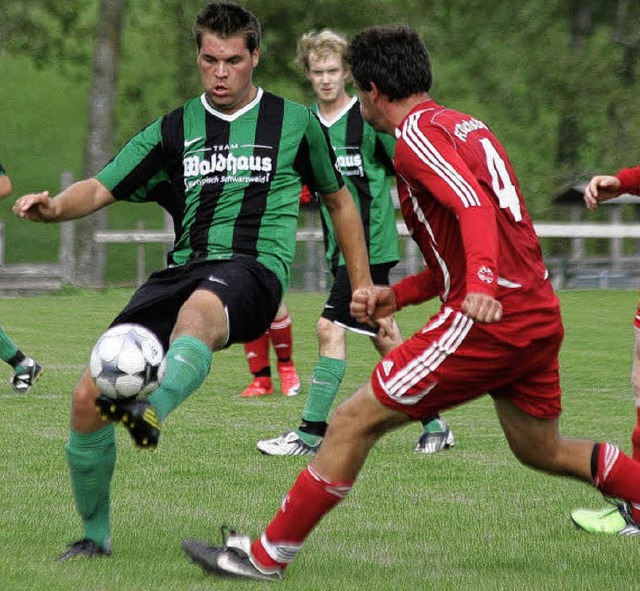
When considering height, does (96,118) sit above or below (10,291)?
above

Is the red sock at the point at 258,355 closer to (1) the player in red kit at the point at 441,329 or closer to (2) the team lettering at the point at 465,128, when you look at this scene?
(1) the player in red kit at the point at 441,329

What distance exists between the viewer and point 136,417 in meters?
4.17

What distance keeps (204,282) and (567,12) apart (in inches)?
1133

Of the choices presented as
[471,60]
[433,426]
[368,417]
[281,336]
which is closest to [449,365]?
[368,417]

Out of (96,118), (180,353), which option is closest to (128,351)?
(180,353)

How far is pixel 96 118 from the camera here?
83.6 ft

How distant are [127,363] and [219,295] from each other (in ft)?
2.19

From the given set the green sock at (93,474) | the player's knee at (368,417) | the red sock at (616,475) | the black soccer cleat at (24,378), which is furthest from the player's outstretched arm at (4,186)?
the red sock at (616,475)

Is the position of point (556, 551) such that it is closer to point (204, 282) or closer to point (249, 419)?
point (204, 282)

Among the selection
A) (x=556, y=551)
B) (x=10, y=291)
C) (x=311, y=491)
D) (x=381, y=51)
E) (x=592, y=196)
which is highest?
(x=381, y=51)

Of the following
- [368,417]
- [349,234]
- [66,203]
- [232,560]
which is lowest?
[232,560]

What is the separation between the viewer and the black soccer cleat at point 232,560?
15.1 ft

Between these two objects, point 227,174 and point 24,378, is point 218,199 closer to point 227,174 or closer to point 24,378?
point 227,174

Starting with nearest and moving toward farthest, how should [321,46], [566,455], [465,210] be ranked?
1. [465,210]
2. [566,455]
3. [321,46]
